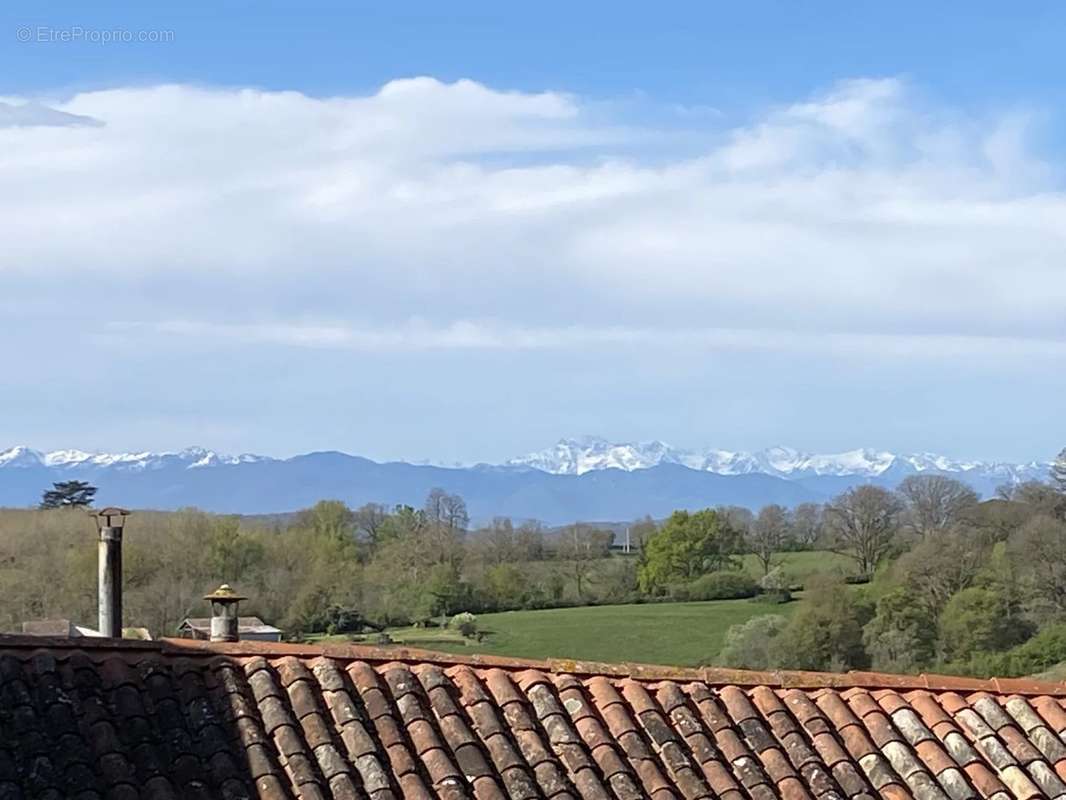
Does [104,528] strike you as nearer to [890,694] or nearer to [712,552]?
[890,694]

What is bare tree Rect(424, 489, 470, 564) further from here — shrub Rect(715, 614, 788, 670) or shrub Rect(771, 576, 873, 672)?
shrub Rect(771, 576, 873, 672)

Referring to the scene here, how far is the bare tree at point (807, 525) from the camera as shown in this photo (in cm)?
8125

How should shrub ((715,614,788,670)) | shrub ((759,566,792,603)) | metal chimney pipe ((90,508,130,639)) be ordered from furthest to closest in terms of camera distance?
shrub ((759,566,792,603)), shrub ((715,614,788,670)), metal chimney pipe ((90,508,130,639))

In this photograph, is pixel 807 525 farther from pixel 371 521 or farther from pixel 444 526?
pixel 371 521

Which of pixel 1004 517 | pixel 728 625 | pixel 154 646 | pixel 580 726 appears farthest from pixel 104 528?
pixel 1004 517

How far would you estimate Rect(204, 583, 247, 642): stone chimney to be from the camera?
11633 millimetres

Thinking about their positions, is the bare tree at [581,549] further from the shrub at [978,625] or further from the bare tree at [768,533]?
the shrub at [978,625]

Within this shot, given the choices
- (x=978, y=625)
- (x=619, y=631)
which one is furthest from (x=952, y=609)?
(x=619, y=631)

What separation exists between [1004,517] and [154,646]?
62.6m

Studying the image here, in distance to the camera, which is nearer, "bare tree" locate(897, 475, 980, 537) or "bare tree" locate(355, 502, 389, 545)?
"bare tree" locate(897, 475, 980, 537)

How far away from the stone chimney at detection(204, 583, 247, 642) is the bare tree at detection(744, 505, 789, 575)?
2657 inches

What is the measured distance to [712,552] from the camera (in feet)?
262

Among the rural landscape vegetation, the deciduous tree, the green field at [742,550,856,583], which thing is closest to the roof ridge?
the rural landscape vegetation

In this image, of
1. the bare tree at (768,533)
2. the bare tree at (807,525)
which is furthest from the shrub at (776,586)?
the bare tree at (807,525)
